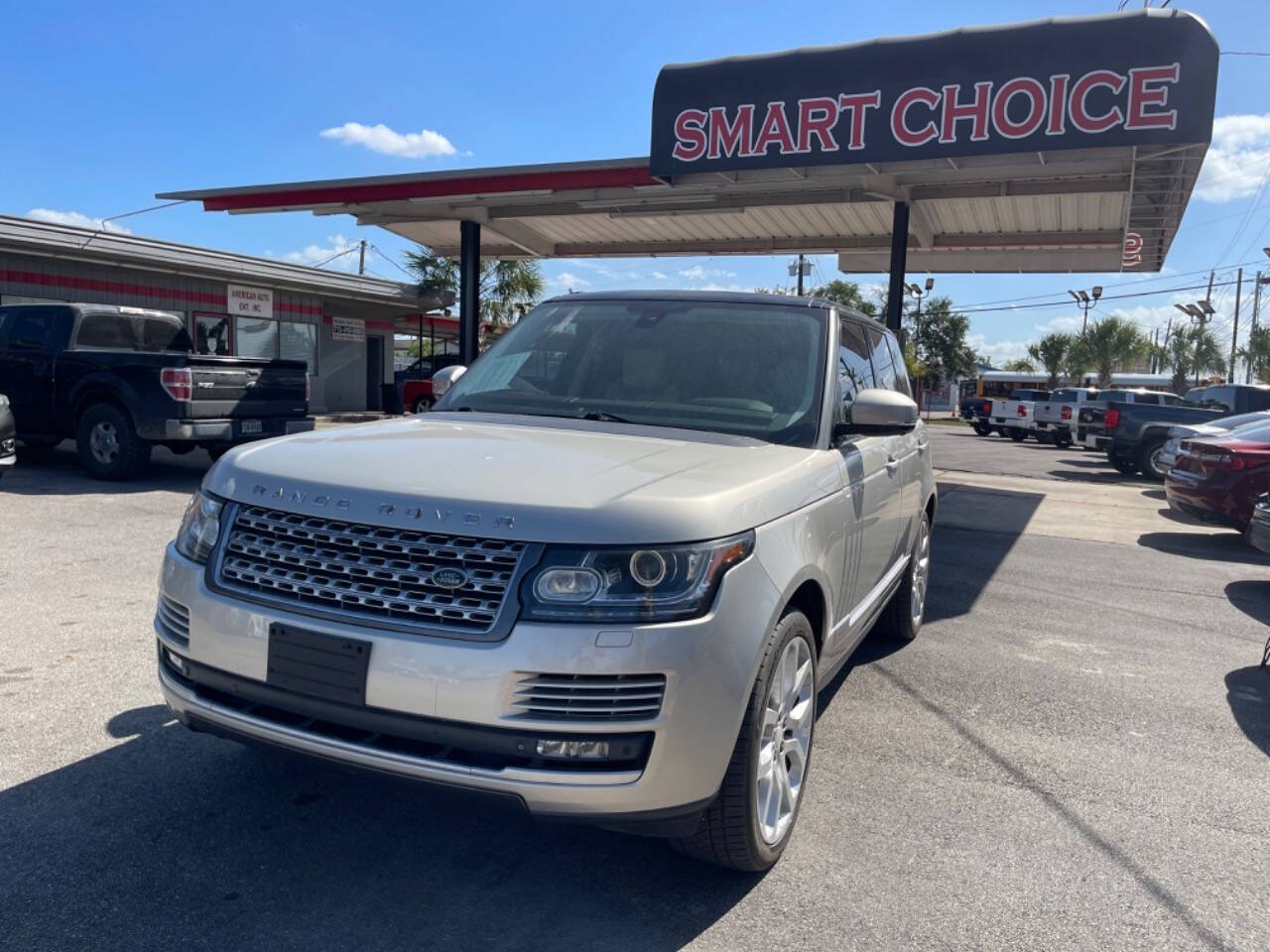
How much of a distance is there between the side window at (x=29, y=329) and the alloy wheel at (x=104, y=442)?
1232 mm

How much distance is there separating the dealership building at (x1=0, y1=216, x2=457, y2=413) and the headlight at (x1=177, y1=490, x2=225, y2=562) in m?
16.2

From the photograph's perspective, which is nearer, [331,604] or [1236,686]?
[331,604]

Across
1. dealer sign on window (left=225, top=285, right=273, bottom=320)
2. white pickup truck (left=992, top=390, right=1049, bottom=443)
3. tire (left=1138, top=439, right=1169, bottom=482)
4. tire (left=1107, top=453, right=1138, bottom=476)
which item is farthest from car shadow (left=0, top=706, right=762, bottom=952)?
white pickup truck (left=992, top=390, right=1049, bottom=443)

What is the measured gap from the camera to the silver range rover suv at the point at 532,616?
2477mm

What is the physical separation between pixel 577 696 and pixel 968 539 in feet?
27.7

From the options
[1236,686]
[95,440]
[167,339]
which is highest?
[167,339]

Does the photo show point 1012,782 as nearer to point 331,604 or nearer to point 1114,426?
point 331,604

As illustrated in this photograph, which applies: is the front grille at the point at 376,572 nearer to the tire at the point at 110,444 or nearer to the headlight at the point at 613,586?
the headlight at the point at 613,586

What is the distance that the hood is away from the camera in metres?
2.56

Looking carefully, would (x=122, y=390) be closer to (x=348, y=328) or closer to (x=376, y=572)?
(x=376, y=572)

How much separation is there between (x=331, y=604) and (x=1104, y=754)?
344 cm

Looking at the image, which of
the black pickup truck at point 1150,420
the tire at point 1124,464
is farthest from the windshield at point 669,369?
the tire at point 1124,464

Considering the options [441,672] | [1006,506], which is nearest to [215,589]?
[441,672]

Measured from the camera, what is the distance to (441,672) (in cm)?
248
